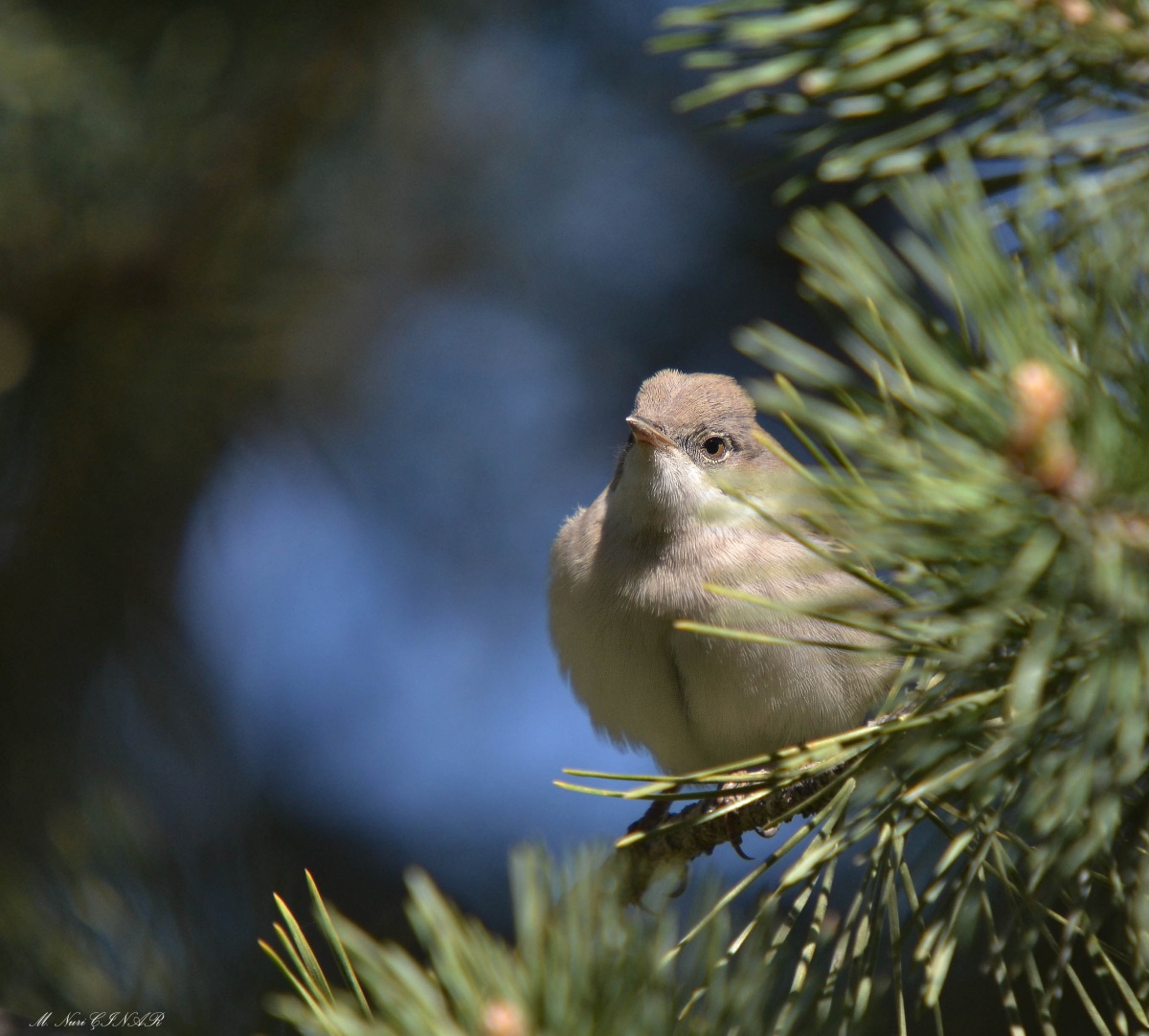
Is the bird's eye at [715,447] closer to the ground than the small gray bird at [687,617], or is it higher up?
higher up

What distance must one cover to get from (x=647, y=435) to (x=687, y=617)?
0.57m

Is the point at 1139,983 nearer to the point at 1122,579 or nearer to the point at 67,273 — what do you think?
the point at 1122,579

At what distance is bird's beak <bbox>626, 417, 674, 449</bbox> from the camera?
10.2 ft

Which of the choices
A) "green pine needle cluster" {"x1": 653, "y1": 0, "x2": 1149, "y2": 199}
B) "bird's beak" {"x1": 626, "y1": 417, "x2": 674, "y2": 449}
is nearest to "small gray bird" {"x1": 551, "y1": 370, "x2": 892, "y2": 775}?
"bird's beak" {"x1": 626, "y1": 417, "x2": 674, "y2": 449}

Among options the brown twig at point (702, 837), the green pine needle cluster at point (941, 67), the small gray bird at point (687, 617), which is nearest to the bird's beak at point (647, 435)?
the small gray bird at point (687, 617)

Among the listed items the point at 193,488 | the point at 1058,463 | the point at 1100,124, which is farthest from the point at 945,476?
the point at 193,488

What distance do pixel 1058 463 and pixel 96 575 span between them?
9.77 ft

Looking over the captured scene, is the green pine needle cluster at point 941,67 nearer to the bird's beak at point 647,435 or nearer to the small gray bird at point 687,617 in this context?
the small gray bird at point 687,617

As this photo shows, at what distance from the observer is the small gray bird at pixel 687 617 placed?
2.79 meters

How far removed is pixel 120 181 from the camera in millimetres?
2863

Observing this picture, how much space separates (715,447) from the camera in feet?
11.5
